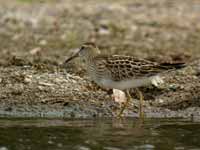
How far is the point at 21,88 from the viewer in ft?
44.7

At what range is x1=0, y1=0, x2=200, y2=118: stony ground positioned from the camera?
1306 centimetres

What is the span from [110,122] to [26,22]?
8.78m

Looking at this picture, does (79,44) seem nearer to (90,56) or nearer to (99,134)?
(90,56)

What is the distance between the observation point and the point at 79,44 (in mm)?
18625

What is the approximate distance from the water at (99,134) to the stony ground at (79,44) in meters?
0.68

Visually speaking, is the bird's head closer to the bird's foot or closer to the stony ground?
the stony ground

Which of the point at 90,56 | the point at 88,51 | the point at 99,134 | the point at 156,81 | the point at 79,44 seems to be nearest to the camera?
Result: the point at 99,134

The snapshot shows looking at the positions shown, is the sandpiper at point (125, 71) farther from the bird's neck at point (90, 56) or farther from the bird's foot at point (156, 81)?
the bird's neck at point (90, 56)

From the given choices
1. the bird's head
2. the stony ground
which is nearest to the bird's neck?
the bird's head

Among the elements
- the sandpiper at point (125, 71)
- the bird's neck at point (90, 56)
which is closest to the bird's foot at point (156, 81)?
the sandpiper at point (125, 71)

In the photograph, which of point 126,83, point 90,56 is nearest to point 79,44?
point 90,56

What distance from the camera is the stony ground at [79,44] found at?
42.9 feet

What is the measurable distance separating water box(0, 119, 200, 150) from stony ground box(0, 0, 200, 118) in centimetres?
68

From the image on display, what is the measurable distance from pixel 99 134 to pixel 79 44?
7625mm
